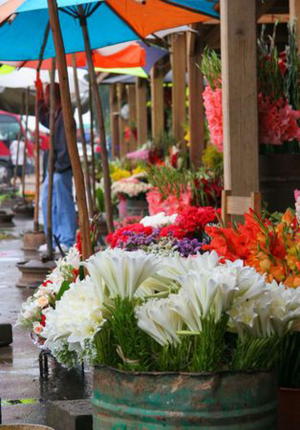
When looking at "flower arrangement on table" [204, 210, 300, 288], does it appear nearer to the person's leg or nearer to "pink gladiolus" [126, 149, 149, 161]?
the person's leg

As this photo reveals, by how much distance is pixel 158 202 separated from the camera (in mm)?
9219

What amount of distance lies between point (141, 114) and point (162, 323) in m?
16.4

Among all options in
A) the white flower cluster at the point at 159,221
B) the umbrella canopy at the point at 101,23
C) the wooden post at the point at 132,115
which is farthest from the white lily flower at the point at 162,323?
the wooden post at the point at 132,115

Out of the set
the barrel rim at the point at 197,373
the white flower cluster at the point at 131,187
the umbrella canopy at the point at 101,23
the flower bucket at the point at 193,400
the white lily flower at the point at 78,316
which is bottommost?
the white flower cluster at the point at 131,187

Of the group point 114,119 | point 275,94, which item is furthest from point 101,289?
point 114,119

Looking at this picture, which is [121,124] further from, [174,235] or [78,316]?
[78,316]

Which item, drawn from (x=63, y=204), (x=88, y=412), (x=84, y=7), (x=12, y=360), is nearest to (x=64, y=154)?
(x=63, y=204)

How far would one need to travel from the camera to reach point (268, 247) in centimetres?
380

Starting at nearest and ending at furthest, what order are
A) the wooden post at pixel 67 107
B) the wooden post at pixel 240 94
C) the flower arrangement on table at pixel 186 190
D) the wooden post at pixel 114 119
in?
1. the wooden post at pixel 67 107
2. the wooden post at pixel 240 94
3. the flower arrangement on table at pixel 186 190
4. the wooden post at pixel 114 119

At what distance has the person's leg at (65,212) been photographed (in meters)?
12.0

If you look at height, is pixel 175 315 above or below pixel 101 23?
below

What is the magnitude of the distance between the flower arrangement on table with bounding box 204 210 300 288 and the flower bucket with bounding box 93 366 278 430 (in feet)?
2.23

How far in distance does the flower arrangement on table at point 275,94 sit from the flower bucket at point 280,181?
22 cm

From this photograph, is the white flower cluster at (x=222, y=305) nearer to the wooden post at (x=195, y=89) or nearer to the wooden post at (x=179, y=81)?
the wooden post at (x=195, y=89)
